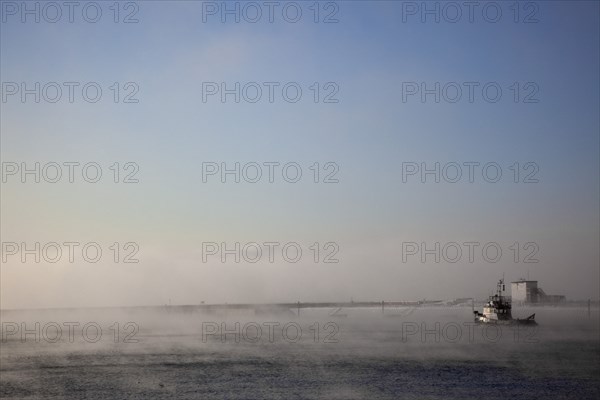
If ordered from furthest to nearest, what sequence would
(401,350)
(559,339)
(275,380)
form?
(559,339)
(401,350)
(275,380)

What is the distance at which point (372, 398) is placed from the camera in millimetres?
47594

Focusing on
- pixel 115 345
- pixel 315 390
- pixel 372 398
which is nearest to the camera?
pixel 372 398

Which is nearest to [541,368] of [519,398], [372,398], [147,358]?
[519,398]

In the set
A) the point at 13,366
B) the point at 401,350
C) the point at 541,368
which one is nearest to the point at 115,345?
the point at 13,366

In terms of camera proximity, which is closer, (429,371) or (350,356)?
(429,371)

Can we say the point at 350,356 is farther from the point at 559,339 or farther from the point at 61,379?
the point at 559,339

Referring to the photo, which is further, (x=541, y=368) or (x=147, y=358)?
(x=147, y=358)

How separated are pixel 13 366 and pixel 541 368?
4625 cm

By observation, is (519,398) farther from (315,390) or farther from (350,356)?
(350,356)

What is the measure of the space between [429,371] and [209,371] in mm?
17754

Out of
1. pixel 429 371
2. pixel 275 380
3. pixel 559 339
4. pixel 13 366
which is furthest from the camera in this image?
pixel 559 339

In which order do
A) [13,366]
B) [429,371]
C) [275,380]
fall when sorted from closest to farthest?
[275,380] → [429,371] → [13,366]

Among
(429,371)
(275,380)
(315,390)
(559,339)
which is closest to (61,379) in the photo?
(275,380)

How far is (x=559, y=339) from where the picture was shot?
106 m
